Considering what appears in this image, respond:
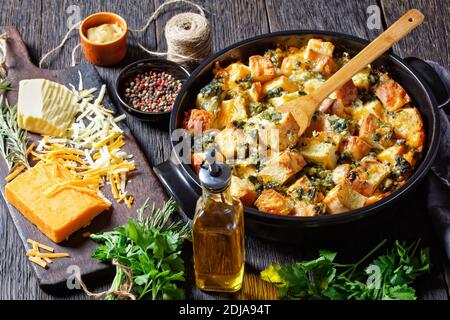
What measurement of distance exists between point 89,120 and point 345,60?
127 cm

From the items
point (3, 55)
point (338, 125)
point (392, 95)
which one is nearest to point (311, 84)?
point (338, 125)

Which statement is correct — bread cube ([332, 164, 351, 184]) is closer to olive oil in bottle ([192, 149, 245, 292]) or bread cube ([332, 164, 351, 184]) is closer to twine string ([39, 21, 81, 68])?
olive oil in bottle ([192, 149, 245, 292])

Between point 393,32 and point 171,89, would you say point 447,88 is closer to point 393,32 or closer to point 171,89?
point 393,32

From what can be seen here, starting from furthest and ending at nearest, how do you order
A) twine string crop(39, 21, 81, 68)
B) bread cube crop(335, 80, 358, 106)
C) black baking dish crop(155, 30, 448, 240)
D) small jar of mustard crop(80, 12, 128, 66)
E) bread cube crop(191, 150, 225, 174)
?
twine string crop(39, 21, 81, 68) → small jar of mustard crop(80, 12, 128, 66) → bread cube crop(335, 80, 358, 106) → bread cube crop(191, 150, 225, 174) → black baking dish crop(155, 30, 448, 240)

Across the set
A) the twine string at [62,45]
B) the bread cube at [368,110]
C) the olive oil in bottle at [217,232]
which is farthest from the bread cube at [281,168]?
the twine string at [62,45]

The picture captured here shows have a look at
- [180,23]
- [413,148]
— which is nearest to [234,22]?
[180,23]

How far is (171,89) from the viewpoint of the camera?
3.74m

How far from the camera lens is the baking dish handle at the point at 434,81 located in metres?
3.31

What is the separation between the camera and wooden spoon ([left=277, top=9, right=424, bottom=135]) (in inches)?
124

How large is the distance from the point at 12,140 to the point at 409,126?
1.81 m

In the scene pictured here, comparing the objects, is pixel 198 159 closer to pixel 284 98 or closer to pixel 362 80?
pixel 284 98

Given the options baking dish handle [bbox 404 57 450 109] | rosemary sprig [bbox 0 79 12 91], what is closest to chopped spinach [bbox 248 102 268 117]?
baking dish handle [bbox 404 57 450 109]

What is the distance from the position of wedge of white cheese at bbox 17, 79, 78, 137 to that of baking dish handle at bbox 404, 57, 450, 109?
1658 mm

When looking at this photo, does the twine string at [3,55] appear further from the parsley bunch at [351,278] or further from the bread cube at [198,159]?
the parsley bunch at [351,278]
